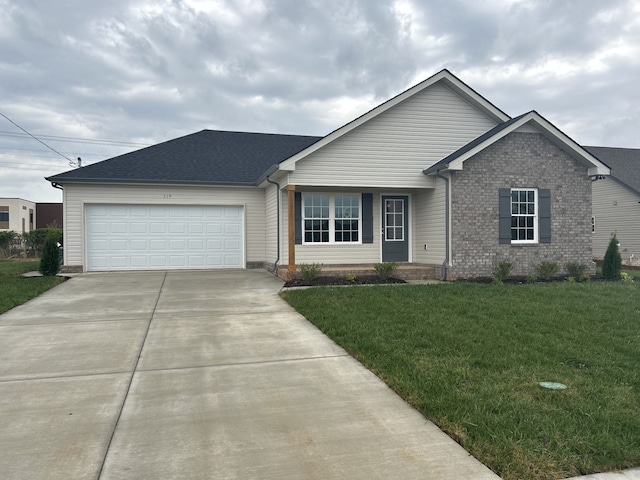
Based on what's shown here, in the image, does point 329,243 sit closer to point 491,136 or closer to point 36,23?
point 491,136

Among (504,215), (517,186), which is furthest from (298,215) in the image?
(517,186)

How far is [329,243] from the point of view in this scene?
47.1 feet

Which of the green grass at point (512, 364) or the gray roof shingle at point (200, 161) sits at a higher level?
the gray roof shingle at point (200, 161)

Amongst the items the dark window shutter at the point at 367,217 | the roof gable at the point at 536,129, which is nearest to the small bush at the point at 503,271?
the roof gable at the point at 536,129

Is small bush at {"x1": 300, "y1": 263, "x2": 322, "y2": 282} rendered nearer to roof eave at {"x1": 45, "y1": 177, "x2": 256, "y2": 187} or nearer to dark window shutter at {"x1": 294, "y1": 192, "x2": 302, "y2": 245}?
dark window shutter at {"x1": 294, "y1": 192, "x2": 302, "y2": 245}

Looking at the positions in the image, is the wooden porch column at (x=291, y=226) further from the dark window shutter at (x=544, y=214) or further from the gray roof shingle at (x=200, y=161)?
the dark window shutter at (x=544, y=214)

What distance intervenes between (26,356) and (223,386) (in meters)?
2.91

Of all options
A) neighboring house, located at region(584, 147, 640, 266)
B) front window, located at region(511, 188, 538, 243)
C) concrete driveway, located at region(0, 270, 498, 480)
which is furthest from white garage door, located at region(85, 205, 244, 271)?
neighboring house, located at region(584, 147, 640, 266)

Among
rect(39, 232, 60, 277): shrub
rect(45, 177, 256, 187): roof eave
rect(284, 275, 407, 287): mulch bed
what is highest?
rect(45, 177, 256, 187): roof eave

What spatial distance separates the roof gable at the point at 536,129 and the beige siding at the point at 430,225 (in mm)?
863

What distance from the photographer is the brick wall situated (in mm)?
12602

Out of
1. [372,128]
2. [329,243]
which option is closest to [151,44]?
[372,128]

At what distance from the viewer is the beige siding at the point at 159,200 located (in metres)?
14.6

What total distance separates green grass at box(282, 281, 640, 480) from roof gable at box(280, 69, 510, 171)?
180 inches
